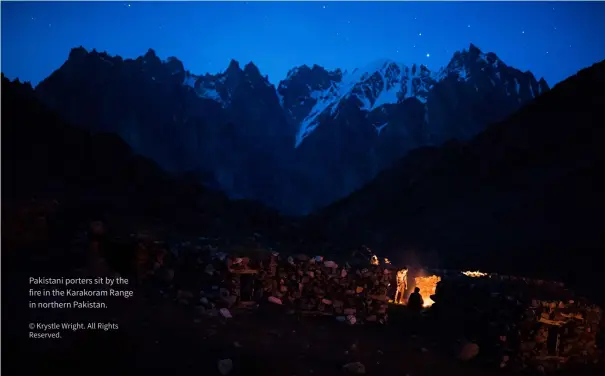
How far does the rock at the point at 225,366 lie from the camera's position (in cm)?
793

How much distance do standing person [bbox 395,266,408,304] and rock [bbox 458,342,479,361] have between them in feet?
19.6

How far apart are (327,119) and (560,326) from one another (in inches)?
4261

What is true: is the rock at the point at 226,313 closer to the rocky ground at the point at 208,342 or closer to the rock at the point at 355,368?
the rocky ground at the point at 208,342

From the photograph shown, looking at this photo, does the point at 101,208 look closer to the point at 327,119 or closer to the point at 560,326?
the point at 560,326

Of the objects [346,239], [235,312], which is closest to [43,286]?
[235,312]

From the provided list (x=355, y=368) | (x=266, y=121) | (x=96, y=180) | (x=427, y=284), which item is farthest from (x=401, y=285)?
(x=266, y=121)

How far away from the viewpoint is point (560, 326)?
432 inches

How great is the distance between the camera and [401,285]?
Result: 17.5 metres

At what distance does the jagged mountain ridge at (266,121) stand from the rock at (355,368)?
77.9m

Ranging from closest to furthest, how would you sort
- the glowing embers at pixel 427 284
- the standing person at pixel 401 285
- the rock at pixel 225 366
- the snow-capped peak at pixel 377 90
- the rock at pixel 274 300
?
the rock at pixel 225 366 < the rock at pixel 274 300 < the standing person at pixel 401 285 < the glowing embers at pixel 427 284 < the snow-capped peak at pixel 377 90

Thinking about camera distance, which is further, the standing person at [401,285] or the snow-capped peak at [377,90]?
the snow-capped peak at [377,90]

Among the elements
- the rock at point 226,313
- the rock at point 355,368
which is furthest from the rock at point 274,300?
the rock at point 355,368

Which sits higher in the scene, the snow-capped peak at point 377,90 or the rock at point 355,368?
the snow-capped peak at point 377,90

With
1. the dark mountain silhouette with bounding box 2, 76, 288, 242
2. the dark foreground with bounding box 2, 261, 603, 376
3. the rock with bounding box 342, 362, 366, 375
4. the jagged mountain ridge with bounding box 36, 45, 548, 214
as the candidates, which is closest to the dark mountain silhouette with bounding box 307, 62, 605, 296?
the dark mountain silhouette with bounding box 2, 76, 288, 242
